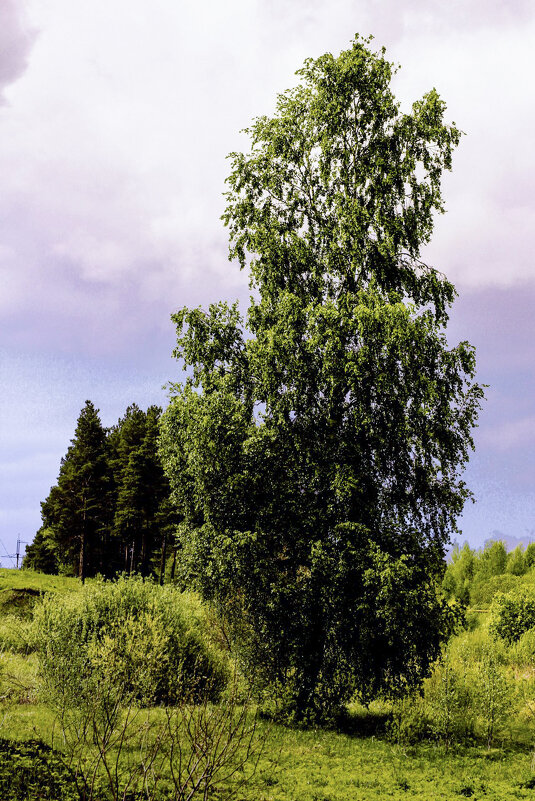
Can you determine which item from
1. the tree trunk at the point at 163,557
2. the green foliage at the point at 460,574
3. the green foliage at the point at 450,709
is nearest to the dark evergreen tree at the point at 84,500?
the tree trunk at the point at 163,557

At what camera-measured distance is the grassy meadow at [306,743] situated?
13422mm

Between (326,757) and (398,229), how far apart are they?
1591cm

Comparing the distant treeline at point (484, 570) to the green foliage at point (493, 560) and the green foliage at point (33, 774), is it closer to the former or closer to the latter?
the green foliage at point (493, 560)

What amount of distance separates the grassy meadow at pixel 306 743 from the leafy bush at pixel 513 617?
2.18m

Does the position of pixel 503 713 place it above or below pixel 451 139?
below

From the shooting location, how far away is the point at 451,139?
800 inches

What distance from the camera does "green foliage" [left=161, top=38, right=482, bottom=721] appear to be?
17.1 m

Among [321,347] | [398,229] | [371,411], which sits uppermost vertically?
[398,229]

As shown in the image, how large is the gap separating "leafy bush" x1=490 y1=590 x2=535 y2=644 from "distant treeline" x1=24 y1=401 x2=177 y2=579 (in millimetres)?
27138

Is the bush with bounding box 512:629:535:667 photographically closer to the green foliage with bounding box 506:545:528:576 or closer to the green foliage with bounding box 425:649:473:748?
the green foliage with bounding box 425:649:473:748

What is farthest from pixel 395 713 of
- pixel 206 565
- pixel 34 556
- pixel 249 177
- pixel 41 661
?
pixel 34 556

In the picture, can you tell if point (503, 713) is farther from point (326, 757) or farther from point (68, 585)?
point (68, 585)

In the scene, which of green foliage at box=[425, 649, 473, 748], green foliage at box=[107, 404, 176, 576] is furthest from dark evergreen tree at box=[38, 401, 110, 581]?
green foliage at box=[425, 649, 473, 748]

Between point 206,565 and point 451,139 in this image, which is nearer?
point 206,565
